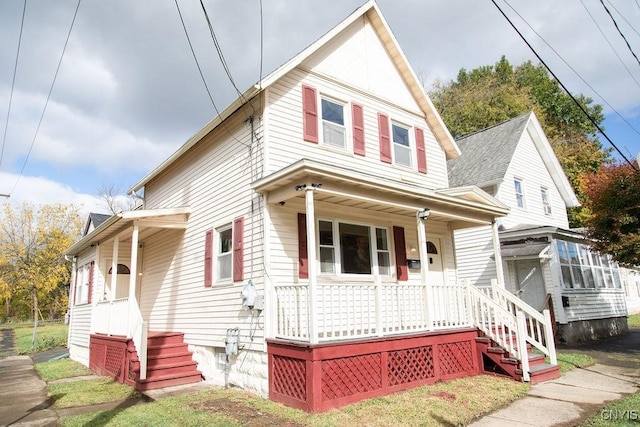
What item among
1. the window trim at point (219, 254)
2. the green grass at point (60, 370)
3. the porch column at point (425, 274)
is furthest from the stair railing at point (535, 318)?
the green grass at point (60, 370)

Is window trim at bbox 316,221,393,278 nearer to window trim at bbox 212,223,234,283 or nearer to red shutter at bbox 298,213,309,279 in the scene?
red shutter at bbox 298,213,309,279

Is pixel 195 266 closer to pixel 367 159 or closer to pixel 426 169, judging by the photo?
pixel 367 159

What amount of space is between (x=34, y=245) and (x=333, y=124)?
2354 cm

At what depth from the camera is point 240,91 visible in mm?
9047

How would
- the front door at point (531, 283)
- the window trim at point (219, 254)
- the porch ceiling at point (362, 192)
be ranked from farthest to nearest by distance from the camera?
1. the front door at point (531, 283)
2. the window trim at point (219, 254)
3. the porch ceiling at point (362, 192)

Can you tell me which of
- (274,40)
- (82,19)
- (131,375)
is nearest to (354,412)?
(131,375)

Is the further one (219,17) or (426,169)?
(426,169)

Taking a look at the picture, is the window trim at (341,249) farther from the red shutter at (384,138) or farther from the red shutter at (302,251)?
the red shutter at (384,138)

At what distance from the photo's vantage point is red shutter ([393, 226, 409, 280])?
34.0ft

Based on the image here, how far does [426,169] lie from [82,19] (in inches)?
356

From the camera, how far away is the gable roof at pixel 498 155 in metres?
17.4

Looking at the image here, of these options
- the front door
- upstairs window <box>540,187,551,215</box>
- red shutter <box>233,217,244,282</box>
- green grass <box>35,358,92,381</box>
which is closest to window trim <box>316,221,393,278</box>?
red shutter <box>233,217,244,282</box>

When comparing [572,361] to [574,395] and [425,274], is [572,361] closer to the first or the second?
[574,395]

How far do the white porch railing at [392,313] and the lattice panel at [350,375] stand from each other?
389 millimetres
